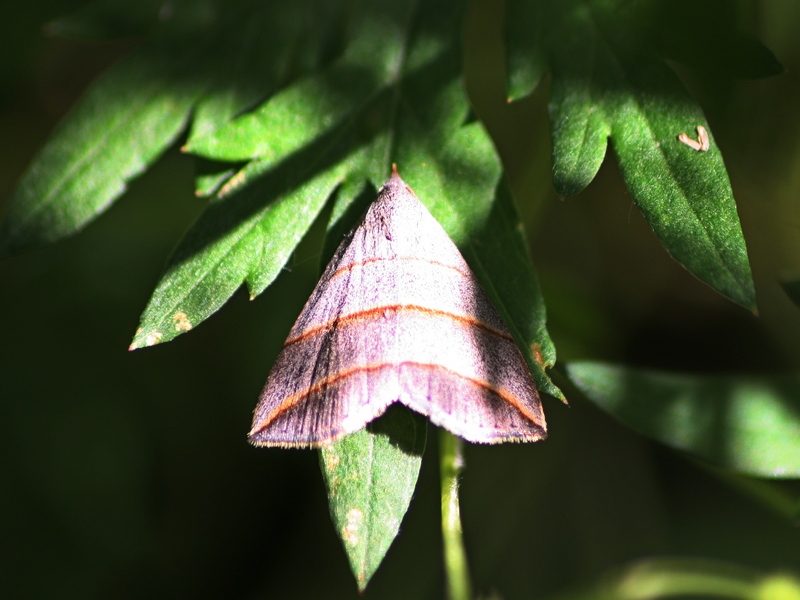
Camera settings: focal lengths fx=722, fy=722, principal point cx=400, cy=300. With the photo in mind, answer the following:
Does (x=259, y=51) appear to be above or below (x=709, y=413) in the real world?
above

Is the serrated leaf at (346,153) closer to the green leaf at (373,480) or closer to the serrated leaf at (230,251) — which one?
the serrated leaf at (230,251)

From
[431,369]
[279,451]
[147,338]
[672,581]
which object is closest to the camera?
[431,369]

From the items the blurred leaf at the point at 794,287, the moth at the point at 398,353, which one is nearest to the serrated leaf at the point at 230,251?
the moth at the point at 398,353

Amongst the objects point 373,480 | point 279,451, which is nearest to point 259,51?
point 373,480

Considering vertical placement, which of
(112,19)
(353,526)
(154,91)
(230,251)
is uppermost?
(112,19)

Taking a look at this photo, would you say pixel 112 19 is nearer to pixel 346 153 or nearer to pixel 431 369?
pixel 346 153

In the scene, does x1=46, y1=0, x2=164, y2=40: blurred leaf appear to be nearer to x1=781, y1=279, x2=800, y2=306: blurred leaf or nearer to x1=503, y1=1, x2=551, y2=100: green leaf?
x1=503, y1=1, x2=551, y2=100: green leaf

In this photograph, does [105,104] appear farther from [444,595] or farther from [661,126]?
[444,595]
